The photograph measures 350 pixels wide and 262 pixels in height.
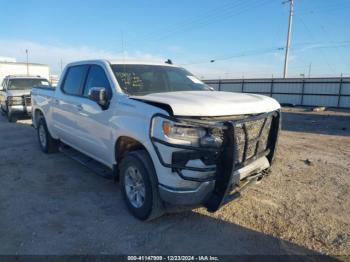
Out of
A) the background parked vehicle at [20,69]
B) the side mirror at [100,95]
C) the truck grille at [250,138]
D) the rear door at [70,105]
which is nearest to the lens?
the truck grille at [250,138]

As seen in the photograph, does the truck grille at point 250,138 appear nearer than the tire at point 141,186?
Yes

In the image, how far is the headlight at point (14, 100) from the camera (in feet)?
39.9

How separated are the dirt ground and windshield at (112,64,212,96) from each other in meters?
1.68

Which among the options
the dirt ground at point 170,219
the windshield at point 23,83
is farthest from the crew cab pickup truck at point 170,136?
the windshield at point 23,83

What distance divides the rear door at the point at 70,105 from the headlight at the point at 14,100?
24.3ft

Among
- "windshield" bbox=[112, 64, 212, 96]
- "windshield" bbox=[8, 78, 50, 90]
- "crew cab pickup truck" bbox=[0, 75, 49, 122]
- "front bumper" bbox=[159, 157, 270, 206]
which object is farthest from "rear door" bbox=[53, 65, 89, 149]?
"windshield" bbox=[8, 78, 50, 90]

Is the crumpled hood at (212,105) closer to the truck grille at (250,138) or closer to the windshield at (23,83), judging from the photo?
the truck grille at (250,138)

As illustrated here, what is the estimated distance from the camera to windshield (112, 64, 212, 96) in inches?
163

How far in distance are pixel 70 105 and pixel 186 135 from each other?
2.98 m

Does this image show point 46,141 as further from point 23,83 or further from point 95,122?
point 23,83

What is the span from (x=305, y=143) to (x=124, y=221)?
21.0 feet

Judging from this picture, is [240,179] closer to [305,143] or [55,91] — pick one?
[55,91]

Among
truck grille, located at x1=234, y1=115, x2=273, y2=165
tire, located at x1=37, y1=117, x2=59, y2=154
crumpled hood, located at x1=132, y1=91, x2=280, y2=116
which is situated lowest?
tire, located at x1=37, y1=117, x2=59, y2=154

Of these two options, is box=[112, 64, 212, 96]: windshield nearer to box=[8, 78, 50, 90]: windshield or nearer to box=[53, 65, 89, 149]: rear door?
box=[53, 65, 89, 149]: rear door
